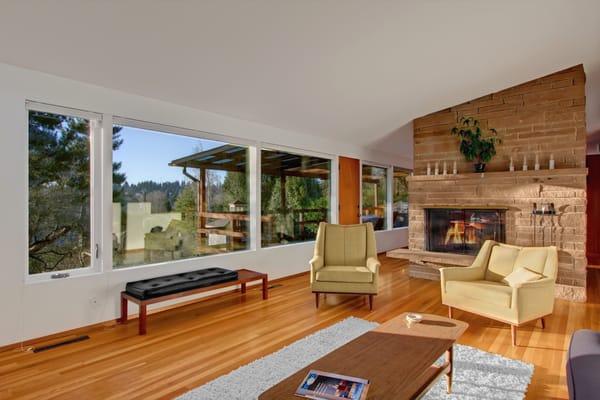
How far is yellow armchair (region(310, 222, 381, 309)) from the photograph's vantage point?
13.4 feet

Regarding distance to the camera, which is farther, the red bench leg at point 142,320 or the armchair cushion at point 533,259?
the armchair cushion at point 533,259

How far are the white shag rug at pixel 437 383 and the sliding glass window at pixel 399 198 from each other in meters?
5.66

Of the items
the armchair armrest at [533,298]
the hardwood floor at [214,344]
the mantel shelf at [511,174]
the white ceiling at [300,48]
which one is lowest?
the hardwood floor at [214,344]

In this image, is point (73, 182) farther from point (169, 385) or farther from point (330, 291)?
point (330, 291)

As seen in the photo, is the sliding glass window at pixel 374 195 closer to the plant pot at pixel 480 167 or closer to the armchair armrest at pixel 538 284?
the plant pot at pixel 480 167

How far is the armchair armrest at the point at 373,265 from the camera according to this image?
13.5 ft

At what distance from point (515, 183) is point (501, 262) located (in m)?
1.65

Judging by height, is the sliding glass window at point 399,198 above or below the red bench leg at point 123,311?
above

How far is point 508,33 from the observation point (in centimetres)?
377

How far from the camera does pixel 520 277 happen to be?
3463 mm

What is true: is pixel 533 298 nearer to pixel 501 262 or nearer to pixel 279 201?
pixel 501 262

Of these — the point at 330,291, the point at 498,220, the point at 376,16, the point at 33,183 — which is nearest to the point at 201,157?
the point at 33,183

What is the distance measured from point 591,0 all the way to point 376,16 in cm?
209

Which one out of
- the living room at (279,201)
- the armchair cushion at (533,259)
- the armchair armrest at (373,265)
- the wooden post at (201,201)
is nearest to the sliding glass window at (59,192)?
the living room at (279,201)
